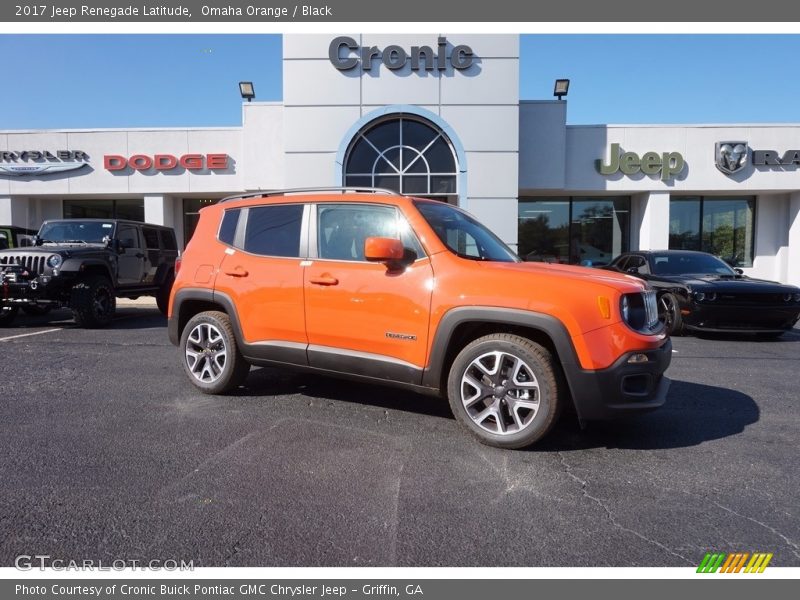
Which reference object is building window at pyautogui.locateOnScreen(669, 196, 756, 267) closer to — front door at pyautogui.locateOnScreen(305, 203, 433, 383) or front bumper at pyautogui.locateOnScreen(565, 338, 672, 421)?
front bumper at pyautogui.locateOnScreen(565, 338, 672, 421)

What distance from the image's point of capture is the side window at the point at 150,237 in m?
10.9

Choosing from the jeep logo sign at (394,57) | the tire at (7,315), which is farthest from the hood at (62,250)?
the jeep logo sign at (394,57)

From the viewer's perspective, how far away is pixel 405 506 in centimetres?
276

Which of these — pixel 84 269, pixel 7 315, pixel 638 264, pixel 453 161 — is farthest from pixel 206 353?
pixel 453 161

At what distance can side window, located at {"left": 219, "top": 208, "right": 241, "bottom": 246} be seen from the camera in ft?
15.9

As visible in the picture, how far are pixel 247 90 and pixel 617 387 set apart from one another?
704 inches

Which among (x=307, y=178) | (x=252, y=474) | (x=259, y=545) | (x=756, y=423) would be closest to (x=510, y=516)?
(x=259, y=545)

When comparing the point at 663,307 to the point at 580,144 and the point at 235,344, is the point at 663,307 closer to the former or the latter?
the point at 235,344

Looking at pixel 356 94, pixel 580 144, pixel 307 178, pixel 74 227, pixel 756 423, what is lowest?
pixel 756 423

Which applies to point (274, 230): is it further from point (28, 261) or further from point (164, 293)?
point (164, 293)

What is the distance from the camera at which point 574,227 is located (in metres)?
18.9

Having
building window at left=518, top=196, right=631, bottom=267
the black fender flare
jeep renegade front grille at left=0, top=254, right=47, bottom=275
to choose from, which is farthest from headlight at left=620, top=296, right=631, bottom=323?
building window at left=518, top=196, right=631, bottom=267

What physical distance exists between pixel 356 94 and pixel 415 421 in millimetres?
13137

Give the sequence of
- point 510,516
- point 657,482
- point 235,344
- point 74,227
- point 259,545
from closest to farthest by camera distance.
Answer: point 259,545, point 510,516, point 657,482, point 235,344, point 74,227
